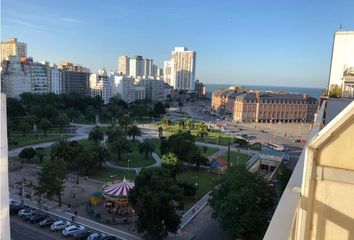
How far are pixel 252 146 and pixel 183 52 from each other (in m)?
135

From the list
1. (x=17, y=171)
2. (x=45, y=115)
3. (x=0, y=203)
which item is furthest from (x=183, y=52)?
(x=0, y=203)

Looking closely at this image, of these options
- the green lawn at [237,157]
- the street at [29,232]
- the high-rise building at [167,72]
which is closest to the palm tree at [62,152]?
the street at [29,232]

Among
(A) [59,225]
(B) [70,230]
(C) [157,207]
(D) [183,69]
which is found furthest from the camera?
(D) [183,69]

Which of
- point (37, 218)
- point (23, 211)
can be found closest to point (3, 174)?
point (37, 218)

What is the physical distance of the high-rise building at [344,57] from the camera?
1324 cm

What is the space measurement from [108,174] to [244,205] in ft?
63.9

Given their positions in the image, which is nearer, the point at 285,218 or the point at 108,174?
the point at 285,218

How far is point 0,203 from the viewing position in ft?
12.1

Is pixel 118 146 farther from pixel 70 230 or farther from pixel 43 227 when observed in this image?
pixel 70 230

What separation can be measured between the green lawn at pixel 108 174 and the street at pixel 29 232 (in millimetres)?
10086

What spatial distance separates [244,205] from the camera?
1681cm

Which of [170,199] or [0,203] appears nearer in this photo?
[0,203]

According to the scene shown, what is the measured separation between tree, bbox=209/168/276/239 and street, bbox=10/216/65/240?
36.4ft

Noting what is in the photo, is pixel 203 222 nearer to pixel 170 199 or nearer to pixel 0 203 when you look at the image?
pixel 170 199
